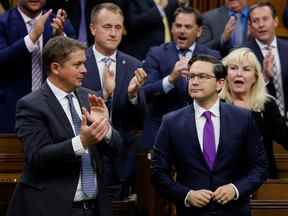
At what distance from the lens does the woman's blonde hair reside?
5781 mm

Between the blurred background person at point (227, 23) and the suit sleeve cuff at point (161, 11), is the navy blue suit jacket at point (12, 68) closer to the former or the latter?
the suit sleeve cuff at point (161, 11)

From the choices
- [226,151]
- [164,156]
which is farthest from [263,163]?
[164,156]

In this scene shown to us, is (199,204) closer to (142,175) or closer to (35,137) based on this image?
(35,137)

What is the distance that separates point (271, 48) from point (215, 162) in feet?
8.49

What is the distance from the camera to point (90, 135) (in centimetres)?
450

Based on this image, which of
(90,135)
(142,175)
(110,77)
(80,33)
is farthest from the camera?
(80,33)

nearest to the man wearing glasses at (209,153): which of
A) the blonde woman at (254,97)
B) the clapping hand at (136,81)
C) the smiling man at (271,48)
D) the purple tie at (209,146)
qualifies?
the purple tie at (209,146)

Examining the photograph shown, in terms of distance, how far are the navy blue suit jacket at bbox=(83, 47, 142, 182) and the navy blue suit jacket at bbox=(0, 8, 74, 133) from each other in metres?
0.59

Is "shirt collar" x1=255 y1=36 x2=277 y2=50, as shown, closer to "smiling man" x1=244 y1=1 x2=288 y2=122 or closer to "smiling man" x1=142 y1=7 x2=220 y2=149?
"smiling man" x1=244 y1=1 x2=288 y2=122

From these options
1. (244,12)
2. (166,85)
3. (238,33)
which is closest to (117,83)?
(166,85)

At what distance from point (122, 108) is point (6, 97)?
3.61ft

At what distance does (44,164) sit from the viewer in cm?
459

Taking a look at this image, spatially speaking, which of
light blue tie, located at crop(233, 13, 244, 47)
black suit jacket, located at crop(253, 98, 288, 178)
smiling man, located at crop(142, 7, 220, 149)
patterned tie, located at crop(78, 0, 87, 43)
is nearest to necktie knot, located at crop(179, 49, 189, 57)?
smiling man, located at crop(142, 7, 220, 149)

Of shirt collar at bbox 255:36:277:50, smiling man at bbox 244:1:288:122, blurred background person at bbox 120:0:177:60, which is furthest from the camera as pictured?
blurred background person at bbox 120:0:177:60
